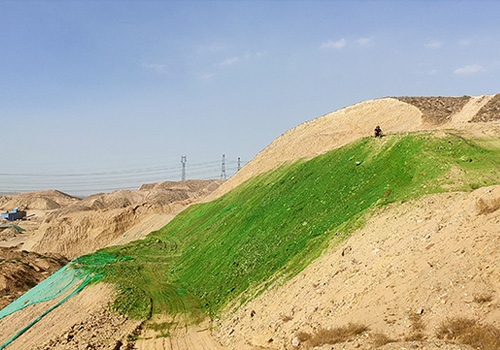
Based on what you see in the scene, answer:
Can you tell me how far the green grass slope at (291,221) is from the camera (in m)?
18.1

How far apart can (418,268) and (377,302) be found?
1.46 meters

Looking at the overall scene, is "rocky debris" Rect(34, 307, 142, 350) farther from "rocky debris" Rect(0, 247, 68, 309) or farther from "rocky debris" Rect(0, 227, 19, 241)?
"rocky debris" Rect(0, 227, 19, 241)

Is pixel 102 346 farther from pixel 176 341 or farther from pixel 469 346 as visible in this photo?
pixel 469 346

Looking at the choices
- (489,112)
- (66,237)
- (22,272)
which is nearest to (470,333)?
(489,112)

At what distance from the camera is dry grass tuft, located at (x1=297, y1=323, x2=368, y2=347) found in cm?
1047

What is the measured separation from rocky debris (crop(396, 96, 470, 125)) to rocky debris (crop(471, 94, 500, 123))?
6.50ft

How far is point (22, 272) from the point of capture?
34.5m

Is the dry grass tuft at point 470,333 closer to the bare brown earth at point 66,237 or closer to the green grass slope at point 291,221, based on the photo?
the green grass slope at point 291,221

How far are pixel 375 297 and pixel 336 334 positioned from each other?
1.68m

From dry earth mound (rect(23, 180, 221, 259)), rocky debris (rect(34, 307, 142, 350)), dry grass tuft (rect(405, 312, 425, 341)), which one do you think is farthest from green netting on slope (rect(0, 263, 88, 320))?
dry earth mound (rect(23, 180, 221, 259))

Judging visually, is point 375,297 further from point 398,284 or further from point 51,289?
point 51,289

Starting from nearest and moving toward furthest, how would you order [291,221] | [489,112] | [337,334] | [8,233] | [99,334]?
1. [337,334]
2. [99,334]
3. [291,221]
4. [489,112]
5. [8,233]

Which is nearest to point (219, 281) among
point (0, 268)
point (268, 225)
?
point (268, 225)

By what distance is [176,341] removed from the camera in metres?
16.8
